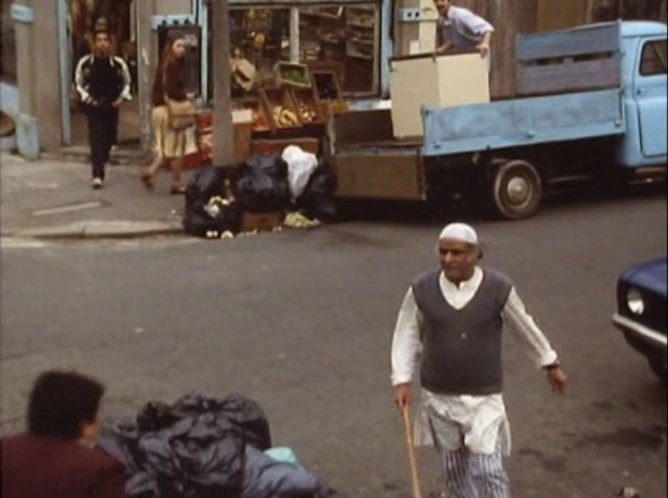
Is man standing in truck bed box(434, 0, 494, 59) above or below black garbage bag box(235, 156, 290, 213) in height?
above

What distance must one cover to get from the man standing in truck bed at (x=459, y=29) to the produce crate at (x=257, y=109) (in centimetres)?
42

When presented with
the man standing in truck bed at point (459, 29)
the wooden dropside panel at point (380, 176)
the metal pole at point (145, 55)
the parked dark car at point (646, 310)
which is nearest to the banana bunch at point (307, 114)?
the wooden dropside panel at point (380, 176)

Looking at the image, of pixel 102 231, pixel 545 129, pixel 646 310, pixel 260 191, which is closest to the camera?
pixel 646 310

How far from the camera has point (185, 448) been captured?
390 cm

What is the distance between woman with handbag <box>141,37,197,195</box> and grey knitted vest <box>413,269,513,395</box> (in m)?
0.60


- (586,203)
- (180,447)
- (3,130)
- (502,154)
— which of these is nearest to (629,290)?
(586,203)

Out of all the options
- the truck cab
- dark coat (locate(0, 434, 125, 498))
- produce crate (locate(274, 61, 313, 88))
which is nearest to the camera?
dark coat (locate(0, 434, 125, 498))

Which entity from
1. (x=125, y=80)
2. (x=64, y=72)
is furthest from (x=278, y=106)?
(x=64, y=72)

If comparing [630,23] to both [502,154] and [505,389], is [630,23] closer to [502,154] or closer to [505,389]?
[502,154]

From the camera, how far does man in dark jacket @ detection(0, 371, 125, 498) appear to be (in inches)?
104

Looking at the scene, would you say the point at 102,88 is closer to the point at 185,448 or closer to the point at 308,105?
the point at 308,105

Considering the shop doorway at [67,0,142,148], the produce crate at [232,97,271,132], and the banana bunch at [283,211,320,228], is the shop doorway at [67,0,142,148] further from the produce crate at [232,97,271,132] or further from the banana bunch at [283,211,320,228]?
the banana bunch at [283,211,320,228]

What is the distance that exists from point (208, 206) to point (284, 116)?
3.40 ft

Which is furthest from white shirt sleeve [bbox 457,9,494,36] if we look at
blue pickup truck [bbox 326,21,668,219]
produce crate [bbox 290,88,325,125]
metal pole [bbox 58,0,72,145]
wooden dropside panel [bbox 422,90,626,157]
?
metal pole [bbox 58,0,72,145]
